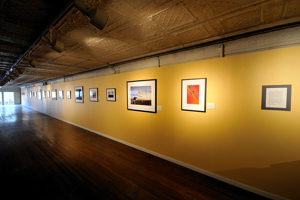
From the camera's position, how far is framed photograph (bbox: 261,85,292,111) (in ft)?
7.17

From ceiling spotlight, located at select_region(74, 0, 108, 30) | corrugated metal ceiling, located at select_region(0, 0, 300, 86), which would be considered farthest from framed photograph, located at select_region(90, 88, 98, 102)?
ceiling spotlight, located at select_region(74, 0, 108, 30)

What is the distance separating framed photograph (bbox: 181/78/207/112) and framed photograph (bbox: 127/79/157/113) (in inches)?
37.0

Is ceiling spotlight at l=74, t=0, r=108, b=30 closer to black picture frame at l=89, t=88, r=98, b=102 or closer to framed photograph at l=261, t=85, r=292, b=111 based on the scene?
framed photograph at l=261, t=85, r=292, b=111

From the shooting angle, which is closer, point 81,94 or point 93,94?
point 93,94

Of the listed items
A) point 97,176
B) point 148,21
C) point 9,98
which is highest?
point 148,21

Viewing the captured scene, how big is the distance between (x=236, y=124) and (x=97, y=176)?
3152 mm

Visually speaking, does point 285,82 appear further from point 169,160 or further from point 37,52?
point 37,52

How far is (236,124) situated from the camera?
2654mm

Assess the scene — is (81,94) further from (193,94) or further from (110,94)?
(193,94)

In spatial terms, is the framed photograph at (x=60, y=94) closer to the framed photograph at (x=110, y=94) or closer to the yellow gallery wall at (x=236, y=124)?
the framed photograph at (x=110, y=94)

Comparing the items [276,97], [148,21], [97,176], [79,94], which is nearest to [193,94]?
[276,97]

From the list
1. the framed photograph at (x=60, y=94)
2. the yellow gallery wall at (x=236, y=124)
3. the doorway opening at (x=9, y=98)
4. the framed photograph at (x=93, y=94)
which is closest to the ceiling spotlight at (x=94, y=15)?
the yellow gallery wall at (x=236, y=124)

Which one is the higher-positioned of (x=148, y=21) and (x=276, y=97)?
(x=148, y=21)

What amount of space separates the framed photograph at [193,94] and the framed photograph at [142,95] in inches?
37.0
